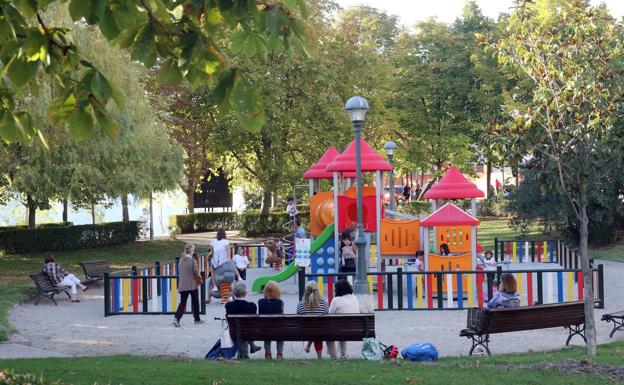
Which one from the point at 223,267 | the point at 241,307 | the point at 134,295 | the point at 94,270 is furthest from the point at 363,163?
the point at 241,307

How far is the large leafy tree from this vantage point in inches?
443

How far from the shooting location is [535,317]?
1274cm

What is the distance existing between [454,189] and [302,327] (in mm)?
13674

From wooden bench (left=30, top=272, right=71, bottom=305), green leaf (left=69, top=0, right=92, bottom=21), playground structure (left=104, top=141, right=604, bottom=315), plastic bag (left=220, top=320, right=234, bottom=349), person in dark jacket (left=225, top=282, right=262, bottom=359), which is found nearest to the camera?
green leaf (left=69, top=0, right=92, bottom=21)

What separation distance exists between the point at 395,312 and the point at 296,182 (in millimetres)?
23410

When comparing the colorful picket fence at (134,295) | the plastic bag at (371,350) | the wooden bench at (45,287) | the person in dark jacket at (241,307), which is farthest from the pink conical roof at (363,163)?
A: the plastic bag at (371,350)

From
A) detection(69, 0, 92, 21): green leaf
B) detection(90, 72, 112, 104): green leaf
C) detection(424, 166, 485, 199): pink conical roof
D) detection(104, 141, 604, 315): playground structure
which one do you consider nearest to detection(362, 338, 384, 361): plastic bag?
detection(104, 141, 604, 315): playground structure

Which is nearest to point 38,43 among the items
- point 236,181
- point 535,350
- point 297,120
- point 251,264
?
point 535,350

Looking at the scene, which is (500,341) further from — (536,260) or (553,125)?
(536,260)

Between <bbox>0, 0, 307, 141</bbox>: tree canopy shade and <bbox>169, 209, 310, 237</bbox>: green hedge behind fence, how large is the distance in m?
37.1

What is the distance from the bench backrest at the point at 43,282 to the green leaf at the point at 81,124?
14.8 metres

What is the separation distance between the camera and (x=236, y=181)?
50.4 meters

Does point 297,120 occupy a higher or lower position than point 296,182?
higher

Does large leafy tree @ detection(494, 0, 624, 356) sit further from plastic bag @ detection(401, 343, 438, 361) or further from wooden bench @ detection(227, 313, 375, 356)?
wooden bench @ detection(227, 313, 375, 356)
